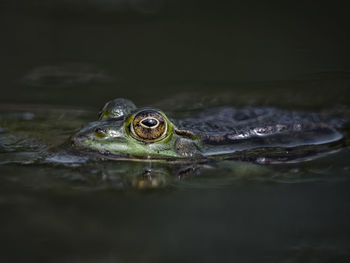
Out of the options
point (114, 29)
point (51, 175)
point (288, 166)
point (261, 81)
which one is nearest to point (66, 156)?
point (51, 175)

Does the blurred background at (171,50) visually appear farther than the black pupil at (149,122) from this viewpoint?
Yes

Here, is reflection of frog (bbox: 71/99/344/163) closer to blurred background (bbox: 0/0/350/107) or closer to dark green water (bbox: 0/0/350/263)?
dark green water (bbox: 0/0/350/263)

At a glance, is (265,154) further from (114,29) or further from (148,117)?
(114,29)

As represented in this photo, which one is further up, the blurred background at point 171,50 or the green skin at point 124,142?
the blurred background at point 171,50

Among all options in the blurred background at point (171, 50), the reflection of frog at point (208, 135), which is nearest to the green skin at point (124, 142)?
the reflection of frog at point (208, 135)

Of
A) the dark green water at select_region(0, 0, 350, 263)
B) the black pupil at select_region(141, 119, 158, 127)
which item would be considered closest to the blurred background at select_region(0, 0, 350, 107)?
the dark green water at select_region(0, 0, 350, 263)

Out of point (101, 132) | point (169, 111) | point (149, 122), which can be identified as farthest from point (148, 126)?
point (169, 111)

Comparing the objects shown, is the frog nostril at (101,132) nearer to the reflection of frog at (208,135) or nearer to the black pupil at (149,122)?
the reflection of frog at (208,135)
